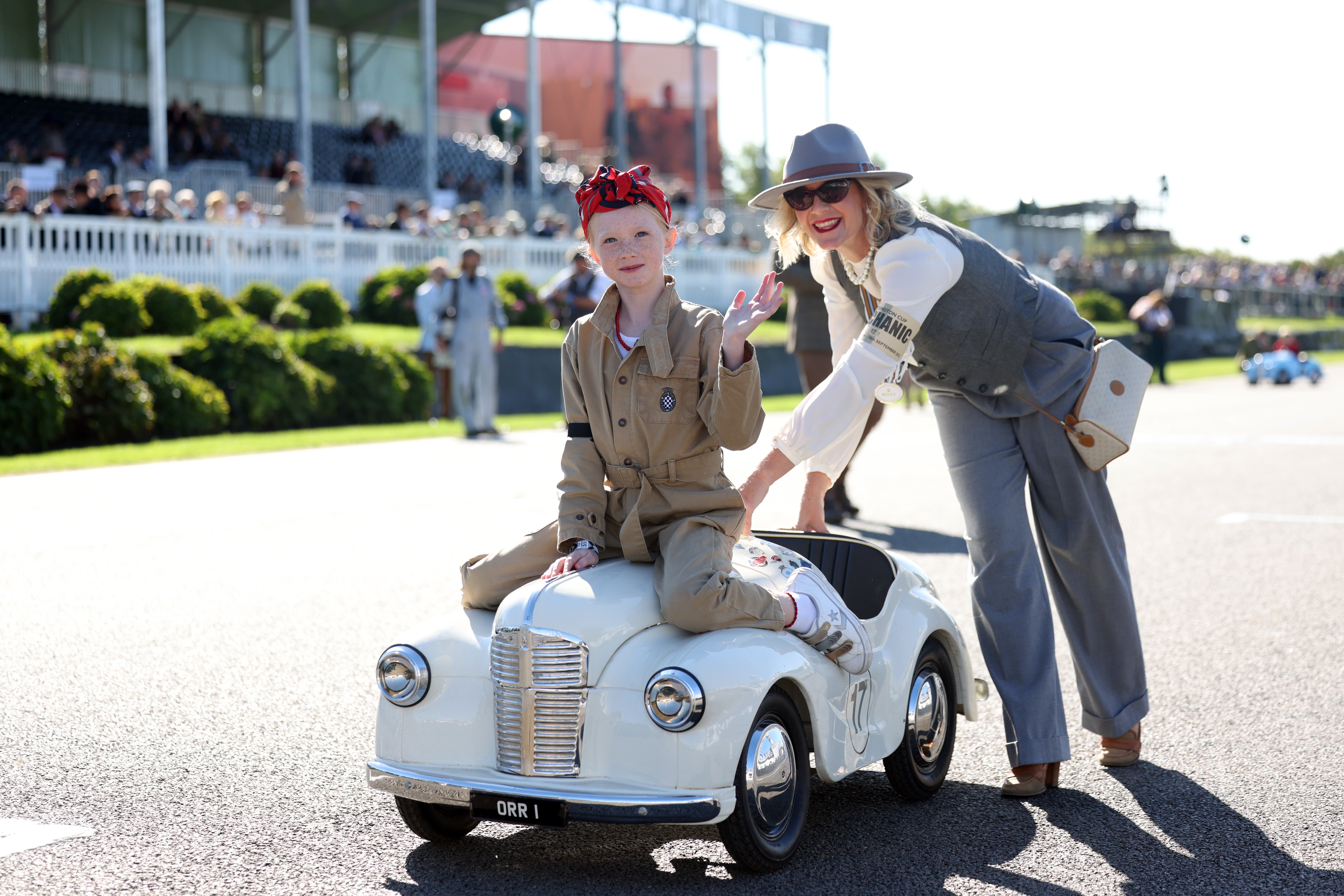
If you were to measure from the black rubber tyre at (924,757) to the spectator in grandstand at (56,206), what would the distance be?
751 inches

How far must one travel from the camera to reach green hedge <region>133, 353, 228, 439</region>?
15.9 meters

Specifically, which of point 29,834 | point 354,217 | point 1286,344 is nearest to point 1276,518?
point 29,834

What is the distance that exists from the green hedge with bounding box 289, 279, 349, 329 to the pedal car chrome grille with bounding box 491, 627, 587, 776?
1941 centimetres

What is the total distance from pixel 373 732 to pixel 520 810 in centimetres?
165

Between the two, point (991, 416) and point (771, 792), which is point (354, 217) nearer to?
point (991, 416)

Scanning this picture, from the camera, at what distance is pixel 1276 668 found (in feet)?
20.2

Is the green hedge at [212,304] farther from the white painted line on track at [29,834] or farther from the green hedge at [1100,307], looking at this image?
the green hedge at [1100,307]

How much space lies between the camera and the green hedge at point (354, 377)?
18766mm

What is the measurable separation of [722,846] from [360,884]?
957 mm

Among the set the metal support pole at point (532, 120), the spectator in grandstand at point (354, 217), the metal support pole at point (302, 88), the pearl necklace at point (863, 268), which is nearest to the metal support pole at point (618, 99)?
the metal support pole at point (532, 120)

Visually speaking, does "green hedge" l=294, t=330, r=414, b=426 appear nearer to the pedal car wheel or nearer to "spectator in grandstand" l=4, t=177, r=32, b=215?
"spectator in grandstand" l=4, t=177, r=32, b=215

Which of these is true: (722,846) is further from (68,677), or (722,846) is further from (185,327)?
(185,327)

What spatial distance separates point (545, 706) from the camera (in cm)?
357

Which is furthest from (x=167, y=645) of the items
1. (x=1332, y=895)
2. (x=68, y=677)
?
(x=1332, y=895)
